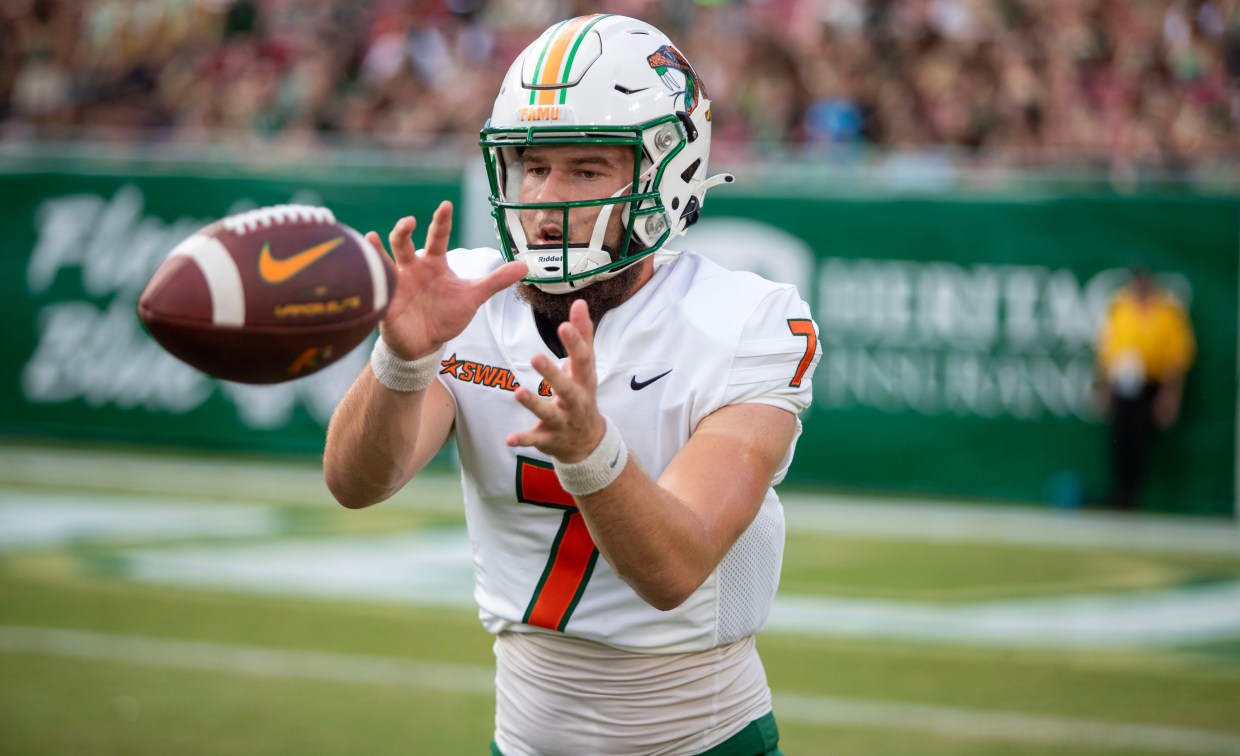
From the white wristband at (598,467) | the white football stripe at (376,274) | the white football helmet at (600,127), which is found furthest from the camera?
the white football helmet at (600,127)

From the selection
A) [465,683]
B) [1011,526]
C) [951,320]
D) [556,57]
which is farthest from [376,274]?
[951,320]

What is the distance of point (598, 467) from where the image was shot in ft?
7.66

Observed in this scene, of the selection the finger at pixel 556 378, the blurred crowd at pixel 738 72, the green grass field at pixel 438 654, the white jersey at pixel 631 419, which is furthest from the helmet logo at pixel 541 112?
the blurred crowd at pixel 738 72

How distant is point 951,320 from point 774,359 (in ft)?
25.4

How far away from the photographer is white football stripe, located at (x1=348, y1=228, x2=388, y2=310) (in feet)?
8.17

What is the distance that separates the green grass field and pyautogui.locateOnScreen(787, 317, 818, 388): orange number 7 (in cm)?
300

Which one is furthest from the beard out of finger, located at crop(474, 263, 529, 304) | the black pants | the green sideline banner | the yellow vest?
the black pants

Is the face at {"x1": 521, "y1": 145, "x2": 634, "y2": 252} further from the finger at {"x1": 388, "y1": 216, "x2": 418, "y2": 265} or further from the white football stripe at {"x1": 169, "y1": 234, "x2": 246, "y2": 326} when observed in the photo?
the white football stripe at {"x1": 169, "y1": 234, "x2": 246, "y2": 326}

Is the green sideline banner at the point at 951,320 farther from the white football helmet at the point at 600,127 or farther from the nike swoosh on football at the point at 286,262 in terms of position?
the nike swoosh on football at the point at 286,262

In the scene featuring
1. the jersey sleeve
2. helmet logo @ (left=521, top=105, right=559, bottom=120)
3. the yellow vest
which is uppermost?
helmet logo @ (left=521, top=105, right=559, bottom=120)

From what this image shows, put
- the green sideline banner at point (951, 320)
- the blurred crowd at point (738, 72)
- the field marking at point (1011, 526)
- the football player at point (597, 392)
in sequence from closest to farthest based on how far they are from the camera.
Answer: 1. the football player at point (597, 392)
2. the field marking at point (1011, 526)
3. the green sideline banner at point (951, 320)
4. the blurred crowd at point (738, 72)

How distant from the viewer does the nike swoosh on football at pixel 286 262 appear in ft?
7.94

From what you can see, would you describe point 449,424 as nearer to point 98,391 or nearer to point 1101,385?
point 1101,385

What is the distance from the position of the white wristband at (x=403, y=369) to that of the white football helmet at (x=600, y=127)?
0.29 m
